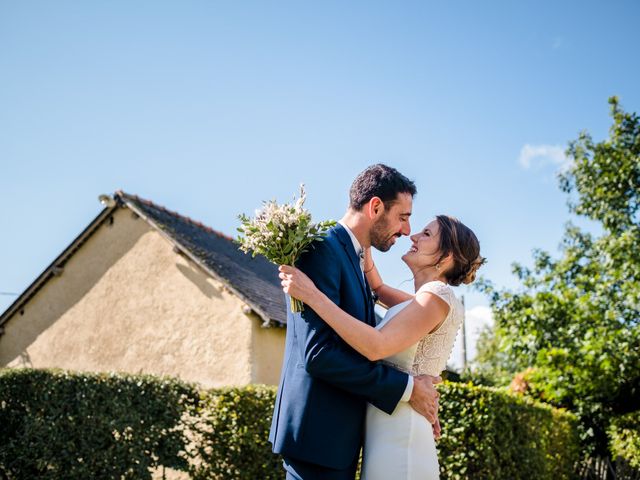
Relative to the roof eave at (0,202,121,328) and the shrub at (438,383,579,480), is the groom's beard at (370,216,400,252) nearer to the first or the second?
the shrub at (438,383,579,480)

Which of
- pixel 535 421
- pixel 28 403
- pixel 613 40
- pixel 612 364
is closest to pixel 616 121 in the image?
pixel 613 40

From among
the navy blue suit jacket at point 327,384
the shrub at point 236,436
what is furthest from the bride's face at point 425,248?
the shrub at point 236,436

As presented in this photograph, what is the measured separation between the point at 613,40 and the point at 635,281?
4902mm

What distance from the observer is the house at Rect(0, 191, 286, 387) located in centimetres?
1257

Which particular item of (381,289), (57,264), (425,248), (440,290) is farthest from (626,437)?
(57,264)

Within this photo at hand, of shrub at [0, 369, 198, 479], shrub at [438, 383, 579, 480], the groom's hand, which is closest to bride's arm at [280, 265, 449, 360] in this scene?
the groom's hand

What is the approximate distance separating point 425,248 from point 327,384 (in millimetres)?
1201

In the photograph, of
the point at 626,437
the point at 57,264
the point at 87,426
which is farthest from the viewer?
the point at 57,264

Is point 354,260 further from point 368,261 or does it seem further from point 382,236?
point 368,261

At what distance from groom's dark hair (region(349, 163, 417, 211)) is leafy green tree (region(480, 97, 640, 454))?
29.7 feet

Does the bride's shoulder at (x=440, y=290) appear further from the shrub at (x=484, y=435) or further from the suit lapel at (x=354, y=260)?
the shrub at (x=484, y=435)

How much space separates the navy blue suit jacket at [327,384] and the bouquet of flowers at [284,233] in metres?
0.09

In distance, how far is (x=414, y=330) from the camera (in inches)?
127

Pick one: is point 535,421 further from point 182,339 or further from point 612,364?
point 182,339
